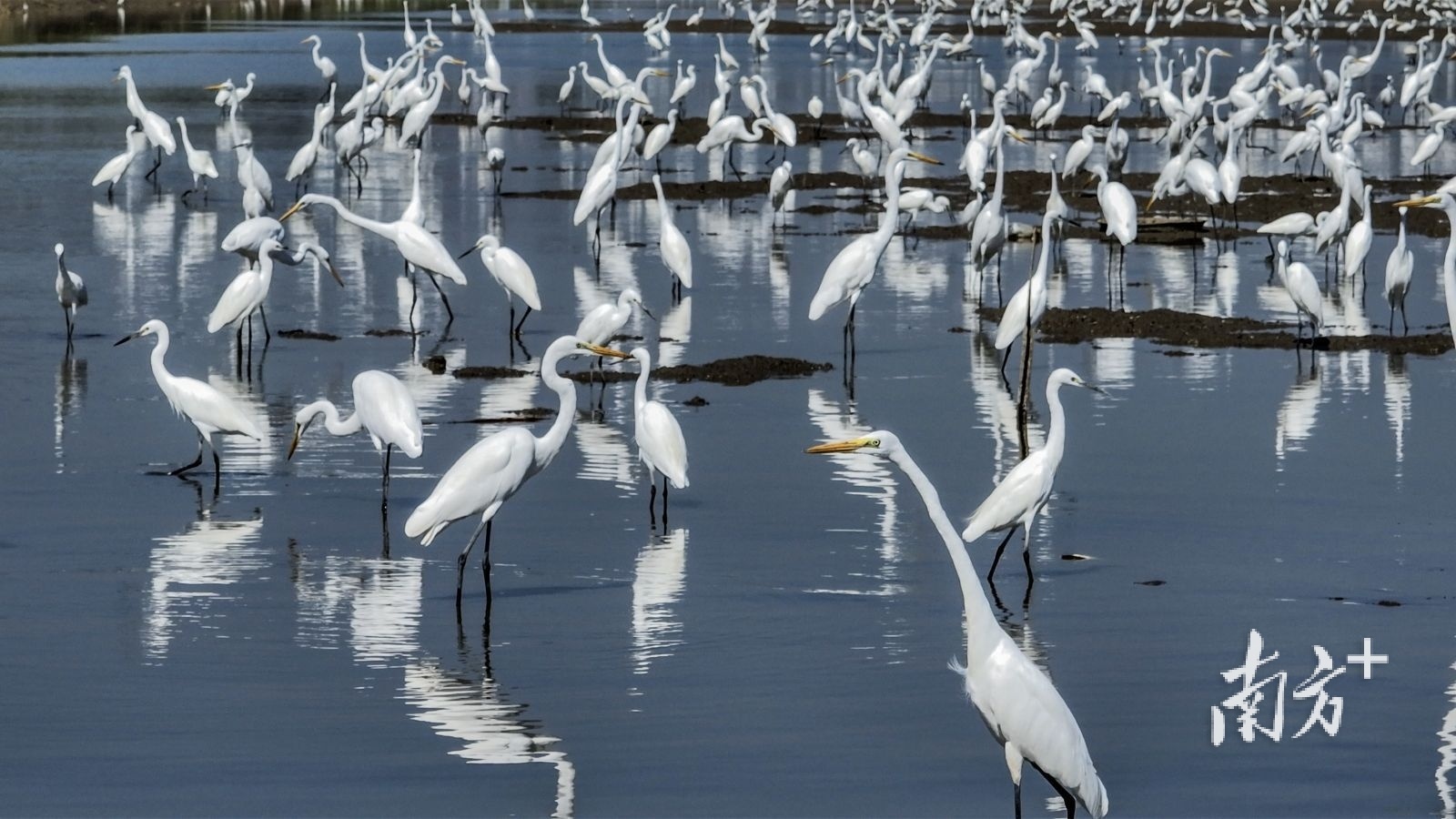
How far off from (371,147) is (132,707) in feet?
92.0

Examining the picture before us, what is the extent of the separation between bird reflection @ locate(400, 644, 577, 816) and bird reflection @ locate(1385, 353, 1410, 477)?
19.6 ft

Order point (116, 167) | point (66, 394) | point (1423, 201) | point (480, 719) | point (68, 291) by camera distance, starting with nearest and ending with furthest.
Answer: point (480, 719)
point (1423, 201)
point (66, 394)
point (68, 291)
point (116, 167)

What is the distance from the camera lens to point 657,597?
9.27 metres

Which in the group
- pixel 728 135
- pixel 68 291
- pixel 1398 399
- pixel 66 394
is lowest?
pixel 1398 399

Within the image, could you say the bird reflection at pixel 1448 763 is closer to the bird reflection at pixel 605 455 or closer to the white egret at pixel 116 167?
the bird reflection at pixel 605 455

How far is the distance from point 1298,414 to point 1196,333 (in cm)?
306

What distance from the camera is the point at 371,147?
34938 mm

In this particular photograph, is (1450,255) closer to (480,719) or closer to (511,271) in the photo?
(480,719)

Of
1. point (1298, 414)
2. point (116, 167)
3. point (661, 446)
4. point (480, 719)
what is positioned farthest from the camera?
point (116, 167)

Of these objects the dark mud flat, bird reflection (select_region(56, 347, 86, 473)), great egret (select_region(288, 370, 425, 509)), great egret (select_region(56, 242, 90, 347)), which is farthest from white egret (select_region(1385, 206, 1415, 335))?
great egret (select_region(56, 242, 90, 347))

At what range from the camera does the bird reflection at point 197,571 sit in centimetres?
873

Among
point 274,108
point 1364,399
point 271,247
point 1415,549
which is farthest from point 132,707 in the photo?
point 274,108

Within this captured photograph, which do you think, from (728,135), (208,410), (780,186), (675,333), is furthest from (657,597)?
(728,135)

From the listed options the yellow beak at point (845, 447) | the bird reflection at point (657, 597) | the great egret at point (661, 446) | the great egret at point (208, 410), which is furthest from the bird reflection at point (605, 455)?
the yellow beak at point (845, 447)
